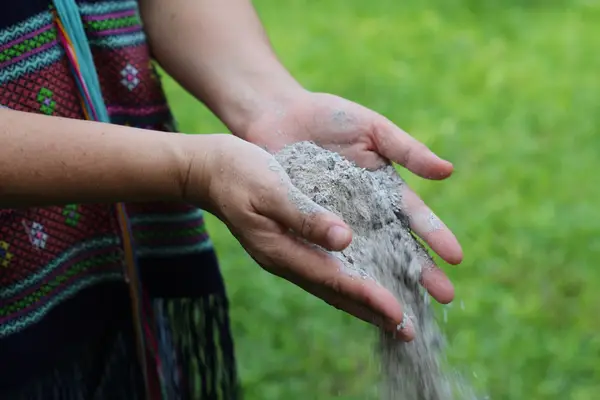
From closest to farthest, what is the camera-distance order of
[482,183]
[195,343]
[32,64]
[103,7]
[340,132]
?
[32,64]
[103,7]
[340,132]
[195,343]
[482,183]

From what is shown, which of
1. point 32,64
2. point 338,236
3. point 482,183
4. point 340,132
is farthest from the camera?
point 482,183

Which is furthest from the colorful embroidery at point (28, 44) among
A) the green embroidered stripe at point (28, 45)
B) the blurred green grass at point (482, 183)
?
the blurred green grass at point (482, 183)

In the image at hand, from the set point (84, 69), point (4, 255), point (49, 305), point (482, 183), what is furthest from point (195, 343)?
point (482, 183)

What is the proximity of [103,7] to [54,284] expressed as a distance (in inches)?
15.6

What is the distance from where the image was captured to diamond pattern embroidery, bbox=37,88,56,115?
3.71 feet

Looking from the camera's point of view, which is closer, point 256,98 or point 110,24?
point 110,24

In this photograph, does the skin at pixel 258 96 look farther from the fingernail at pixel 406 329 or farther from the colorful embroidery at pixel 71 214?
the colorful embroidery at pixel 71 214

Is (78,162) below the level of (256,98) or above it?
below

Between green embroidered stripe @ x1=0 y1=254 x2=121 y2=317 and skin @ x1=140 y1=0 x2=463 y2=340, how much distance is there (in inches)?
11.7

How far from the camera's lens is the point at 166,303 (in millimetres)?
1438

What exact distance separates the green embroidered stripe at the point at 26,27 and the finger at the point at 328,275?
41 centimetres

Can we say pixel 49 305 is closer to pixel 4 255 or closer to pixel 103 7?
pixel 4 255

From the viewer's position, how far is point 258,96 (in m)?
1.36

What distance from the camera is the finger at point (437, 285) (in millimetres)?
1210
